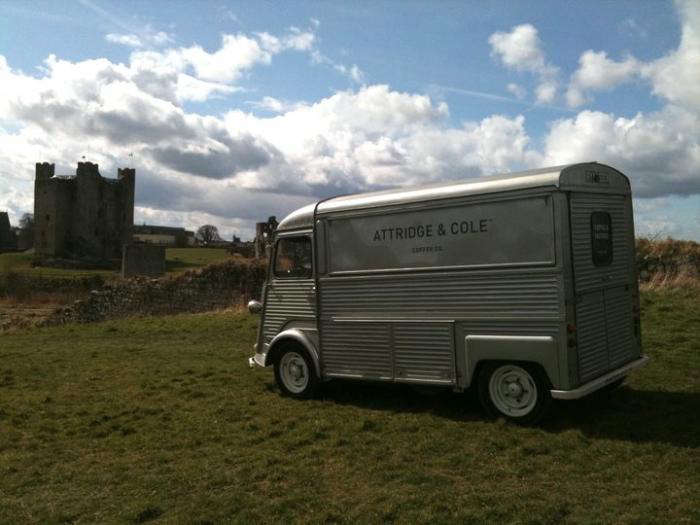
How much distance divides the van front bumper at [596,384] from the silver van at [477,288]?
0.06ft

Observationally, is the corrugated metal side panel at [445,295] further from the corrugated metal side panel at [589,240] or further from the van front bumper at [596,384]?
the van front bumper at [596,384]

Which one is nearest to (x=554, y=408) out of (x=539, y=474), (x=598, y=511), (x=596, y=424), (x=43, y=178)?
(x=596, y=424)

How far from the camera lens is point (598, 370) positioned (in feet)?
24.2

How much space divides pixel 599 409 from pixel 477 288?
7.00ft

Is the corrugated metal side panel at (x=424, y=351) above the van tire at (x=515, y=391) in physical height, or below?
above

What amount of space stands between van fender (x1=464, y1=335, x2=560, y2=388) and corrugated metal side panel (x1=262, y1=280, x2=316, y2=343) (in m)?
2.51

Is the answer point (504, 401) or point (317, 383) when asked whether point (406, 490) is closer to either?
point (504, 401)

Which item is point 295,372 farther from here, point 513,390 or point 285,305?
point 513,390

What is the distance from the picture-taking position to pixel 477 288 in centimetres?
750

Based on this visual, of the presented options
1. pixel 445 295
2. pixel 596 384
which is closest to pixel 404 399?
pixel 445 295

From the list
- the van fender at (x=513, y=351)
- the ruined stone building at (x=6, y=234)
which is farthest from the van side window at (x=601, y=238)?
the ruined stone building at (x=6, y=234)

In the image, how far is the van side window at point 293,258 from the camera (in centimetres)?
919

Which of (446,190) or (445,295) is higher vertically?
(446,190)

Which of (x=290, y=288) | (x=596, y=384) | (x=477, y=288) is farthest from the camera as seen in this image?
(x=290, y=288)
